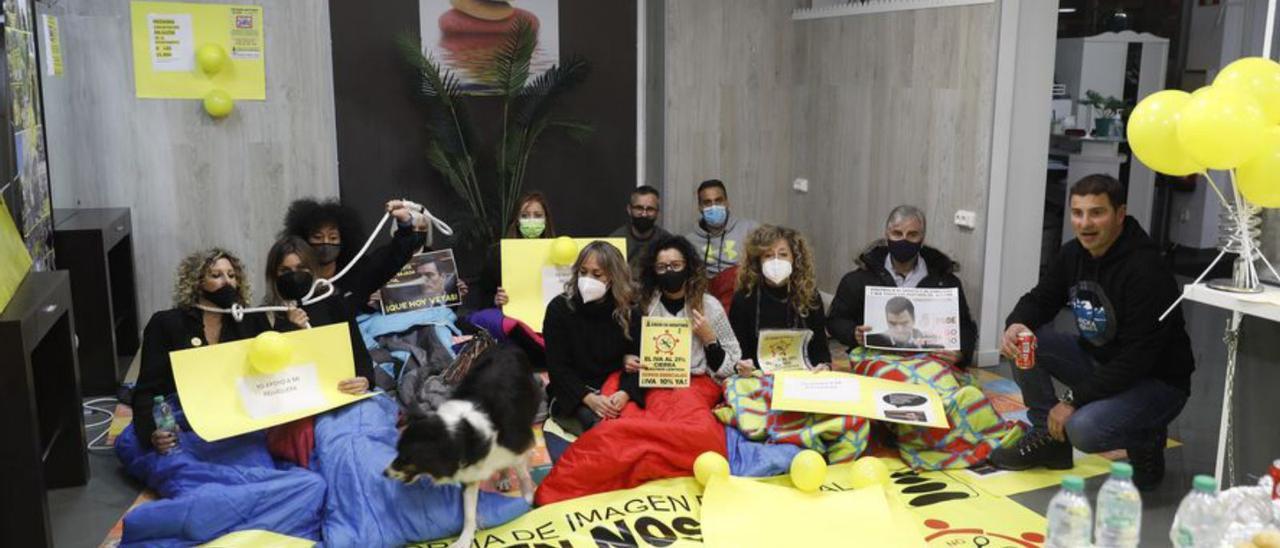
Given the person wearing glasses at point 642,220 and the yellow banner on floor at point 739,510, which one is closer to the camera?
the yellow banner on floor at point 739,510

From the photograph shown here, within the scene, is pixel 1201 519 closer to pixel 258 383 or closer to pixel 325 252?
pixel 258 383

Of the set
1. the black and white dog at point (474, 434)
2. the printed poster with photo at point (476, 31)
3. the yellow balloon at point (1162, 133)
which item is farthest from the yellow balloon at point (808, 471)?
the printed poster with photo at point (476, 31)

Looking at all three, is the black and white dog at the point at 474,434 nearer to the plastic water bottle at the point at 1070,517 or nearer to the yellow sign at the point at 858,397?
the yellow sign at the point at 858,397

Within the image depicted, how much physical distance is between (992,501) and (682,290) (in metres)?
1.39

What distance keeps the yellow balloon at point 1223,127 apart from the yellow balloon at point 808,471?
1.51 metres

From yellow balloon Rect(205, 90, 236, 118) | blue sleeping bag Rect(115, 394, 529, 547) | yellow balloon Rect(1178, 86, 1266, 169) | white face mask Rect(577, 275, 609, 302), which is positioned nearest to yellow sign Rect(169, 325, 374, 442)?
blue sleeping bag Rect(115, 394, 529, 547)

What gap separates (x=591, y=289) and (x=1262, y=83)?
91.2 inches

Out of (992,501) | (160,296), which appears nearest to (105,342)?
(160,296)

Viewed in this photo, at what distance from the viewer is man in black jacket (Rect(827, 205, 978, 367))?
169 inches

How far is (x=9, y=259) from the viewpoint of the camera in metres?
3.35

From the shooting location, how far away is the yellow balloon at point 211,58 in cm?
528

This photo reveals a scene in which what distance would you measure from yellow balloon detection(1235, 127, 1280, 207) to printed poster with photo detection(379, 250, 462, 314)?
3.20 meters

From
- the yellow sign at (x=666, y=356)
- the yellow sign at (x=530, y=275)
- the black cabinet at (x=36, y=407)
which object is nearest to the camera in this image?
the black cabinet at (x=36, y=407)

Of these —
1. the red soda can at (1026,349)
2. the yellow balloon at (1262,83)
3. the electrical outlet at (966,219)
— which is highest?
the yellow balloon at (1262,83)
